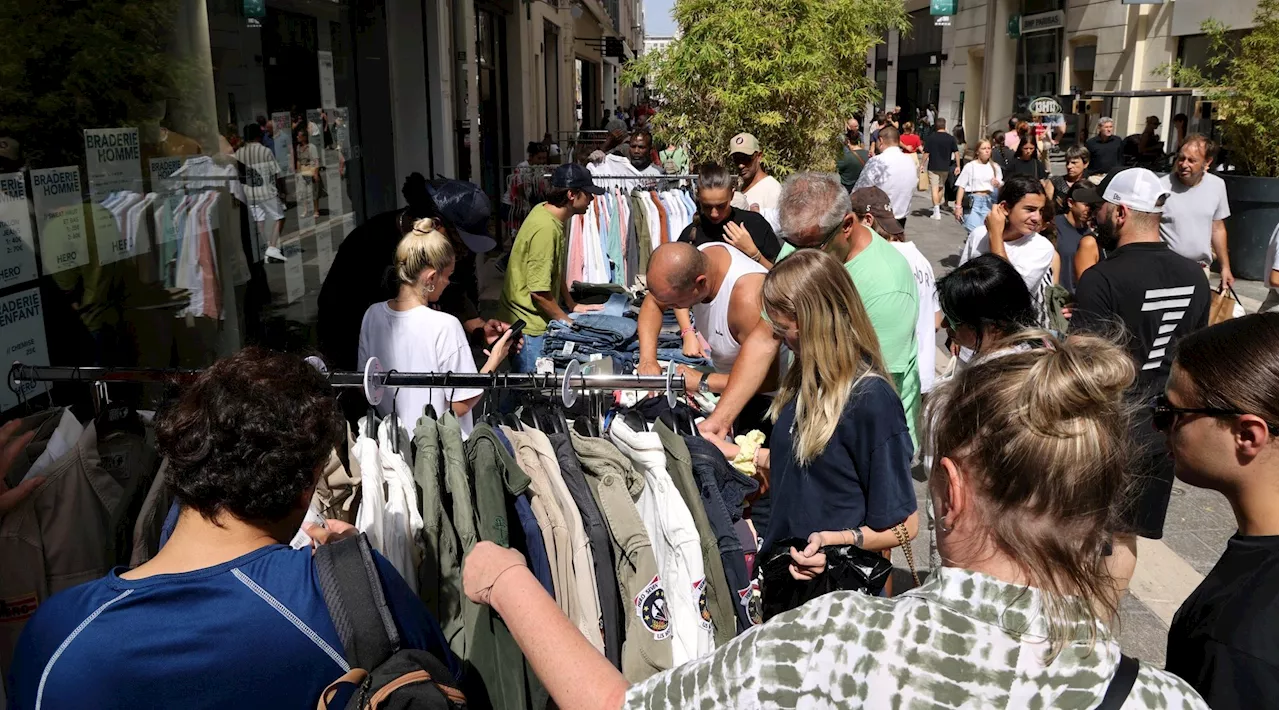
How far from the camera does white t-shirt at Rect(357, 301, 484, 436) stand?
3.68 metres

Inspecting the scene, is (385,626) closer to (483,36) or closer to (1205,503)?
(1205,503)

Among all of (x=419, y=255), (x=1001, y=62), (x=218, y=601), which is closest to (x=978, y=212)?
(x=419, y=255)

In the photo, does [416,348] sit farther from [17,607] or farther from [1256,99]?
[1256,99]

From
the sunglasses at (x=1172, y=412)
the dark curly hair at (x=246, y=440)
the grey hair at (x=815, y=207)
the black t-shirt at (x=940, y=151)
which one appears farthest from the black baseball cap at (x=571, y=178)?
the black t-shirt at (x=940, y=151)

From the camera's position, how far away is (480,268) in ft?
39.4

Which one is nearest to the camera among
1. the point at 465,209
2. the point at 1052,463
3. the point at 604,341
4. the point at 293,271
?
the point at 1052,463

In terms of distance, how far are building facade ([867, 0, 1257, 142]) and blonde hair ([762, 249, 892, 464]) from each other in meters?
11.5

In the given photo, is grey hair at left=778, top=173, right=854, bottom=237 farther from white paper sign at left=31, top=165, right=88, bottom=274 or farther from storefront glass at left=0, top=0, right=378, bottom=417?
white paper sign at left=31, top=165, right=88, bottom=274

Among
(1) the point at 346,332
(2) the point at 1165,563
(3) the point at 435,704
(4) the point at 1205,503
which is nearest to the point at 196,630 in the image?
(3) the point at 435,704

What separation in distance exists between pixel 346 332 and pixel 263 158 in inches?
81.5

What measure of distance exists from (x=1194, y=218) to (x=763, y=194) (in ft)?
10.4

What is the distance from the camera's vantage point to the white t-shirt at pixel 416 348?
3682mm

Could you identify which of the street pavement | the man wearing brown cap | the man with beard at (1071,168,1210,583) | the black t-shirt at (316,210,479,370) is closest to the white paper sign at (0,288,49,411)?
the black t-shirt at (316,210,479,370)

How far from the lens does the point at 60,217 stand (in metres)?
3.84
